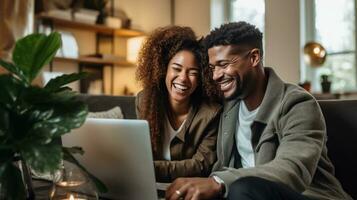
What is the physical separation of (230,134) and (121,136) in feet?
1.96

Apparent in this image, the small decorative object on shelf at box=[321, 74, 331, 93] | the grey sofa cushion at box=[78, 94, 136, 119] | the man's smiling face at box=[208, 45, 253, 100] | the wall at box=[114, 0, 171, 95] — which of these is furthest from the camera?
the wall at box=[114, 0, 171, 95]

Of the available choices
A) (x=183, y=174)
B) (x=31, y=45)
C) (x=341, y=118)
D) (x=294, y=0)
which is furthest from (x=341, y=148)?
(x=294, y=0)

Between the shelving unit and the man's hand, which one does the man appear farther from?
the shelving unit

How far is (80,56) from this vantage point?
3.99m

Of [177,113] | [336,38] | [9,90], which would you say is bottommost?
[177,113]

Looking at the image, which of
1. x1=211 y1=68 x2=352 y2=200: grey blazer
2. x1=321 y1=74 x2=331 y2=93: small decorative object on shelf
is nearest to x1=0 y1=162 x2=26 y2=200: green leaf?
x1=211 y1=68 x2=352 y2=200: grey blazer

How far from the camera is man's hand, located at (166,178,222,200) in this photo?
94cm

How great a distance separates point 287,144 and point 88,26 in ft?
10.5

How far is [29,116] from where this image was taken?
0.69m

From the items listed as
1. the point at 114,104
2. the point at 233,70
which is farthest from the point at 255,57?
the point at 114,104

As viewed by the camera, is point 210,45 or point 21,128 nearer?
point 21,128

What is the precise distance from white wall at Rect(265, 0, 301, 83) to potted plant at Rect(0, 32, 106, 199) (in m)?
3.34

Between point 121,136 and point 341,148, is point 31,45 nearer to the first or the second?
point 121,136

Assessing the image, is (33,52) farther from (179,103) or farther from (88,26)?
(88,26)
